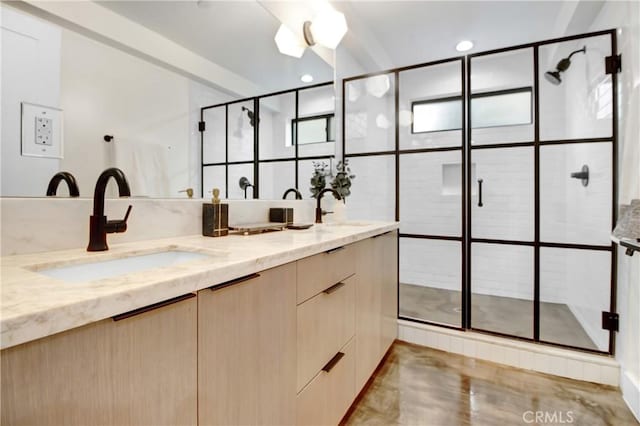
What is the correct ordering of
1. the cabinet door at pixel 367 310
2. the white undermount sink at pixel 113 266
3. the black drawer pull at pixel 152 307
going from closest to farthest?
the black drawer pull at pixel 152 307, the white undermount sink at pixel 113 266, the cabinet door at pixel 367 310

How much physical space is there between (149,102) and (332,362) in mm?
1258

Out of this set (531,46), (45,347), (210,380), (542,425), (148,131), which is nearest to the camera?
(45,347)

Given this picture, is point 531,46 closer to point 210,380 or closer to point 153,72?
→ point 153,72

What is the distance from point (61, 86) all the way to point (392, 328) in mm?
2126

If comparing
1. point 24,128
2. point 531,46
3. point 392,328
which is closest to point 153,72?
point 24,128

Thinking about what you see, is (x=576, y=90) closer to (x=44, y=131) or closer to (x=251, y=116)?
(x=251, y=116)

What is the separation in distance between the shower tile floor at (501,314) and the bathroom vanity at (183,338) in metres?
1.38

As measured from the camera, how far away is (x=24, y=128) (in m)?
0.83

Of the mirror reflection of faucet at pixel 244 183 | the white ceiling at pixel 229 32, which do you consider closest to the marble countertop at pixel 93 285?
the mirror reflection of faucet at pixel 244 183

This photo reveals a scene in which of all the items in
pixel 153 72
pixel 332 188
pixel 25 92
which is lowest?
pixel 332 188

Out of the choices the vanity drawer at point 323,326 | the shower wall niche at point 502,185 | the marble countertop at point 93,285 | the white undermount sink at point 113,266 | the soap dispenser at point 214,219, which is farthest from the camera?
the shower wall niche at point 502,185

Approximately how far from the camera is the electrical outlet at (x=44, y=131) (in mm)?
857

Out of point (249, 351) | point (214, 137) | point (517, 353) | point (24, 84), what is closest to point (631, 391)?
point (517, 353)

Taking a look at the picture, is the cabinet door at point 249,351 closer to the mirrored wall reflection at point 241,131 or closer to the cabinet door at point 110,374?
the cabinet door at point 110,374
